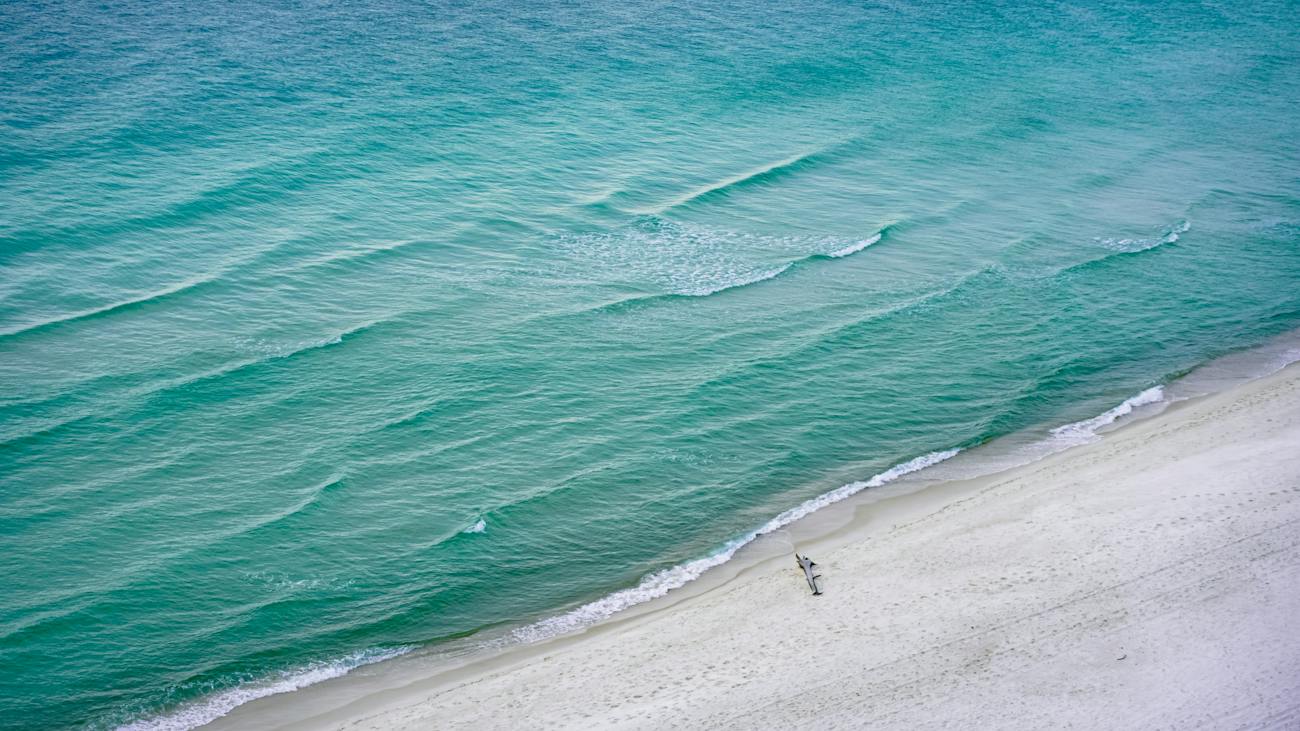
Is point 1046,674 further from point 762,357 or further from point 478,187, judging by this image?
point 478,187

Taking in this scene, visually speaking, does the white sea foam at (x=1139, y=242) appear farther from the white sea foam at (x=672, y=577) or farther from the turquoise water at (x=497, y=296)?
the white sea foam at (x=672, y=577)

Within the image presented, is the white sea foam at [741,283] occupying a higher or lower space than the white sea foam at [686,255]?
lower

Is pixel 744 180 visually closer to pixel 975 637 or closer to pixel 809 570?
pixel 809 570

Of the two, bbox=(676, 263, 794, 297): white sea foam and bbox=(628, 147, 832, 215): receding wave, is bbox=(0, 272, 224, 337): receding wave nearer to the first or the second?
bbox=(676, 263, 794, 297): white sea foam

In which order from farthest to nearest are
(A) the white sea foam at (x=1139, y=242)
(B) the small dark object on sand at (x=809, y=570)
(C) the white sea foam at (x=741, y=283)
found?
(A) the white sea foam at (x=1139, y=242)
(C) the white sea foam at (x=741, y=283)
(B) the small dark object on sand at (x=809, y=570)

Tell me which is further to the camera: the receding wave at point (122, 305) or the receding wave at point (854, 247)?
the receding wave at point (854, 247)

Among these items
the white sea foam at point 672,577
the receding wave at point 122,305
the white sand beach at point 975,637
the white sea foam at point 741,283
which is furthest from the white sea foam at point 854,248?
the receding wave at point 122,305
